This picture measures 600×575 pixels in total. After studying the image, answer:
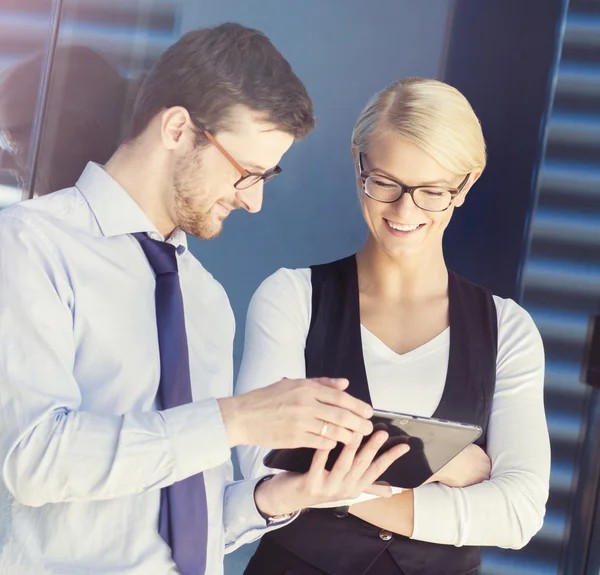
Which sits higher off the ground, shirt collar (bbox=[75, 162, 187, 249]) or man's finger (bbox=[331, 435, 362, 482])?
shirt collar (bbox=[75, 162, 187, 249])

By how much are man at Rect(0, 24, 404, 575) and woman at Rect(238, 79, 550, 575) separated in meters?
0.22

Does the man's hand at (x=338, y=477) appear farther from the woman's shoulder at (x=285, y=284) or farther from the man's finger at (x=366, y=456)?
the woman's shoulder at (x=285, y=284)

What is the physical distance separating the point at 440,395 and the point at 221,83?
87cm

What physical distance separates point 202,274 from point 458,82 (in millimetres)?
1565

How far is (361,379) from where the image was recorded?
6.76ft

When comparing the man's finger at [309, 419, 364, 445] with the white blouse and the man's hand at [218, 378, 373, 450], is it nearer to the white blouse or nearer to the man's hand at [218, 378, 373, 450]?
the man's hand at [218, 378, 373, 450]

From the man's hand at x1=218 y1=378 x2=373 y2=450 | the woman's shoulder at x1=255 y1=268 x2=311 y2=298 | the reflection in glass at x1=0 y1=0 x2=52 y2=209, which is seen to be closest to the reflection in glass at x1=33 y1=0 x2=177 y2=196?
the reflection in glass at x1=0 y1=0 x2=52 y2=209

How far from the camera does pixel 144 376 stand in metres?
1.61

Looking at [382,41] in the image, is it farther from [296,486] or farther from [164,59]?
[296,486]

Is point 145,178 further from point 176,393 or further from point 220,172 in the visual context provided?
point 176,393

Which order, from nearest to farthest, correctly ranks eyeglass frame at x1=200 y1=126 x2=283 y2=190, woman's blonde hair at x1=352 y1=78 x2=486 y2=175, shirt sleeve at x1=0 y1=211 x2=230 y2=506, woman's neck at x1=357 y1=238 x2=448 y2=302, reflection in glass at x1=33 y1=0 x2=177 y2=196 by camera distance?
shirt sleeve at x1=0 y1=211 x2=230 y2=506, eyeglass frame at x1=200 y1=126 x2=283 y2=190, woman's blonde hair at x1=352 y1=78 x2=486 y2=175, woman's neck at x1=357 y1=238 x2=448 y2=302, reflection in glass at x1=33 y1=0 x2=177 y2=196

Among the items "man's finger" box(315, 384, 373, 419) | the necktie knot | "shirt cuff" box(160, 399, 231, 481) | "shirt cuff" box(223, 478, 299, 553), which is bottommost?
"shirt cuff" box(223, 478, 299, 553)

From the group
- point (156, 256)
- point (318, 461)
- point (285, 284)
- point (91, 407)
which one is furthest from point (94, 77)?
point (318, 461)

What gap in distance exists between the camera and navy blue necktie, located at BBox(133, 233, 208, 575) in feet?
5.13
